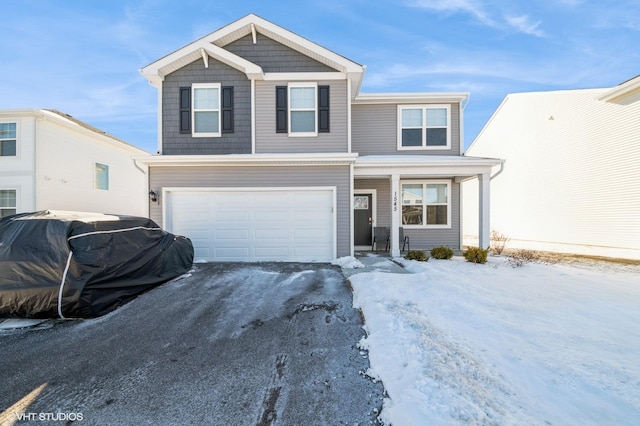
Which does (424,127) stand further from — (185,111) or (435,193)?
(185,111)

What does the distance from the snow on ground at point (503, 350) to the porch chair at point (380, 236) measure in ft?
13.8

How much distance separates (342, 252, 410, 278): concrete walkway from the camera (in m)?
6.57

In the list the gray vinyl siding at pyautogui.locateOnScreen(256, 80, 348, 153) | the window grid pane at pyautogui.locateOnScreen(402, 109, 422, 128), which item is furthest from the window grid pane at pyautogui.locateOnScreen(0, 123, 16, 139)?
the window grid pane at pyautogui.locateOnScreen(402, 109, 422, 128)

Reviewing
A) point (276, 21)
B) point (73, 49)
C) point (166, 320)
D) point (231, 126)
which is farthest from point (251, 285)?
point (73, 49)

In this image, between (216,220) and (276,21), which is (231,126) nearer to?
(216,220)

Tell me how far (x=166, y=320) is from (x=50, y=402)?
1702mm

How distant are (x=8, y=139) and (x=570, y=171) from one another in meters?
20.7

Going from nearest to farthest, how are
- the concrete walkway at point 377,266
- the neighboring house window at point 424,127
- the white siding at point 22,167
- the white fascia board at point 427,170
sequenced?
the concrete walkway at point 377,266, the white fascia board at point 427,170, the white siding at point 22,167, the neighboring house window at point 424,127

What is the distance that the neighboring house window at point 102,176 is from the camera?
1235 cm

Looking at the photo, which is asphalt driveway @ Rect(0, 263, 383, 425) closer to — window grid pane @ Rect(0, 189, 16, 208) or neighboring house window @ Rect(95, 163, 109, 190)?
window grid pane @ Rect(0, 189, 16, 208)

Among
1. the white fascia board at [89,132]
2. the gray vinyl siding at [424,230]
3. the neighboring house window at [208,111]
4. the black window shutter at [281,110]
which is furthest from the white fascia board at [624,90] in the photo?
the white fascia board at [89,132]

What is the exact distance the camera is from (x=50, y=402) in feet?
7.70

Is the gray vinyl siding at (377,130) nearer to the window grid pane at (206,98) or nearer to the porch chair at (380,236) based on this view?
the porch chair at (380,236)
